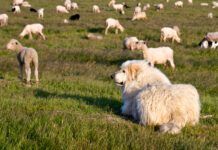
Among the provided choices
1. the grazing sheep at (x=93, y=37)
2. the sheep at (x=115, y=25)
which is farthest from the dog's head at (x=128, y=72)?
the sheep at (x=115, y=25)

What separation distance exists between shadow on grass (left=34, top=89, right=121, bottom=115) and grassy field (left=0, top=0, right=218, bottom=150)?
2 cm

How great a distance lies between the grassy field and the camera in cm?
650

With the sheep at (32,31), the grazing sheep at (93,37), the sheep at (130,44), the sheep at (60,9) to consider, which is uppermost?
the sheep at (60,9)

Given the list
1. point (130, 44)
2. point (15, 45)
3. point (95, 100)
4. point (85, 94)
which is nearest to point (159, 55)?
point (130, 44)

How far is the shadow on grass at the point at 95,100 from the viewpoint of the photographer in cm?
1138

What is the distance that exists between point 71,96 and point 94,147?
674 centimetres

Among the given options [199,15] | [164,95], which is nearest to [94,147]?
[164,95]

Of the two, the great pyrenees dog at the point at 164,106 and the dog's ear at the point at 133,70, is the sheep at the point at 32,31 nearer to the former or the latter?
the dog's ear at the point at 133,70

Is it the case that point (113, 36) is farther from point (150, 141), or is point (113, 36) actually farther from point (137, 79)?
point (150, 141)

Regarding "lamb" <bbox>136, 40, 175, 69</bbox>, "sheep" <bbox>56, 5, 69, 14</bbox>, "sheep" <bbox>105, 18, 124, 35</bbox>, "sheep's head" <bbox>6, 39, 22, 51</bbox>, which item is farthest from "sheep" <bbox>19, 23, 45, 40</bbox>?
"sheep" <bbox>56, 5, 69, 14</bbox>

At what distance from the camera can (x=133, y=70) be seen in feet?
36.2

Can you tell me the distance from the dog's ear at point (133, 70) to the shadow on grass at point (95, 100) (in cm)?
84

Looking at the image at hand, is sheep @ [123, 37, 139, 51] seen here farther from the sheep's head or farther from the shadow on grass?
the shadow on grass

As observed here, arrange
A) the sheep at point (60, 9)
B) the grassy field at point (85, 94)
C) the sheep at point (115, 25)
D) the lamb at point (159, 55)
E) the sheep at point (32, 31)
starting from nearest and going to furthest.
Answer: the grassy field at point (85, 94)
the lamb at point (159, 55)
the sheep at point (32, 31)
the sheep at point (115, 25)
the sheep at point (60, 9)
